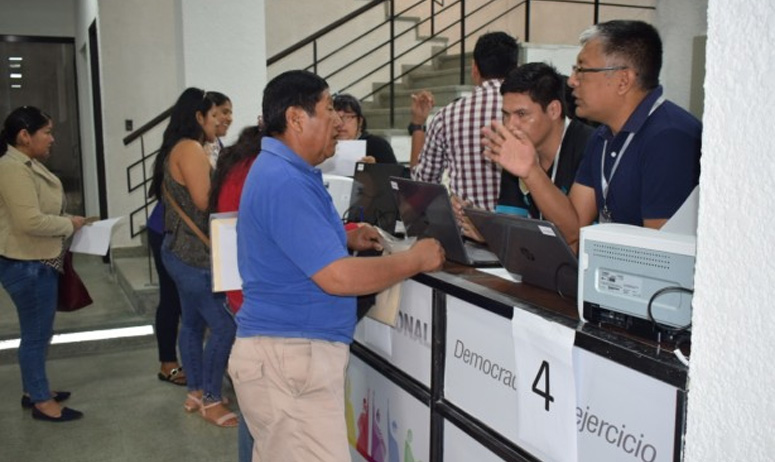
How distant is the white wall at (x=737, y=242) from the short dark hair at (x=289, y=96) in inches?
43.8

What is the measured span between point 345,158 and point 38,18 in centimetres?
620

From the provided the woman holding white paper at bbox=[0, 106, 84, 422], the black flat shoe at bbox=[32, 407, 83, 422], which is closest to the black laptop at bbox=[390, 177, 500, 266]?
the woman holding white paper at bbox=[0, 106, 84, 422]

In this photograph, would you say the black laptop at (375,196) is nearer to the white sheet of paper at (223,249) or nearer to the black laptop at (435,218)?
the black laptop at (435,218)

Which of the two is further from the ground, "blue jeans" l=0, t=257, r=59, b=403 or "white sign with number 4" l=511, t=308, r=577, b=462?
"white sign with number 4" l=511, t=308, r=577, b=462

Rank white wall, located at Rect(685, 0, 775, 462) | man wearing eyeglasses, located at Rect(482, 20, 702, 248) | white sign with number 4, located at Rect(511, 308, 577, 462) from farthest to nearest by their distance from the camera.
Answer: man wearing eyeglasses, located at Rect(482, 20, 702, 248) → white sign with number 4, located at Rect(511, 308, 577, 462) → white wall, located at Rect(685, 0, 775, 462)

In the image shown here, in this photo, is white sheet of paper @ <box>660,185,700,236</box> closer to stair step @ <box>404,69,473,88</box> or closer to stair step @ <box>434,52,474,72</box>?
stair step @ <box>404,69,473,88</box>

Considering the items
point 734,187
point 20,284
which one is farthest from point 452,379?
point 20,284

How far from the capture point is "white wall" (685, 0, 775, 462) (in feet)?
2.45

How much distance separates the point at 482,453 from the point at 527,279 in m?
0.42

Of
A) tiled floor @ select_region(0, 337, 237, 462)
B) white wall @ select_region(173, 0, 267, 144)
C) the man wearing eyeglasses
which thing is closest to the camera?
the man wearing eyeglasses

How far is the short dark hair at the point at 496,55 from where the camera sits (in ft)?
10.1

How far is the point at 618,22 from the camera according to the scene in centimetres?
180

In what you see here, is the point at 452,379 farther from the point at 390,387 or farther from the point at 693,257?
the point at 693,257

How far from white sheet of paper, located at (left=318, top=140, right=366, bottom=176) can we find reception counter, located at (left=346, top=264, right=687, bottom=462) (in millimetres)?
1330
